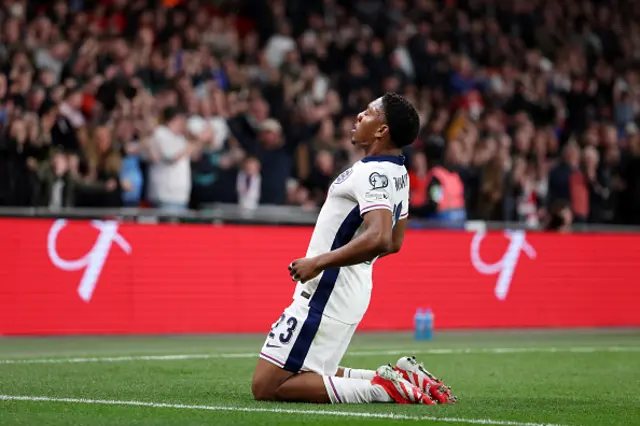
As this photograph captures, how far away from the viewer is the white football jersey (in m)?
8.27

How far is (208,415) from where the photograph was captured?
7.54 metres

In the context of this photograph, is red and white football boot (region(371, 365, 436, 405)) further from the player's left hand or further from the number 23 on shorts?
the player's left hand

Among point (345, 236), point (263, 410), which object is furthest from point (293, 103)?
point (263, 410)

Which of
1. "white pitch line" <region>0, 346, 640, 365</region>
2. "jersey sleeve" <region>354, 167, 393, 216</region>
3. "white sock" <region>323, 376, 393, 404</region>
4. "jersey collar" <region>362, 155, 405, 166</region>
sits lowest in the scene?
"white pitch line" <region>0, 346, 640, 365</region>

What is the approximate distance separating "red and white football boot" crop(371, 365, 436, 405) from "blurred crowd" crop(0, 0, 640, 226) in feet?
28.5

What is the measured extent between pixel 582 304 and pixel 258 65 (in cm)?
702

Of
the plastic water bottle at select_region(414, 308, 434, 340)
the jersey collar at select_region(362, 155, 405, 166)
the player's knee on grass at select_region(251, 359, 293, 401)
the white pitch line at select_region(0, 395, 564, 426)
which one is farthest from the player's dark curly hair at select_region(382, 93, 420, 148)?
the plastic water bottle at select_region(414, 308, 434, 340)

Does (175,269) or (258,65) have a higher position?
(258,65)

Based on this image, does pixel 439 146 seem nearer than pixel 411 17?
Yes

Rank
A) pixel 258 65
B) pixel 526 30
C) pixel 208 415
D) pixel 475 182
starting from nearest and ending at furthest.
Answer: pixel 208 415 → pixel 475 182 → pixel 258 65 → pixel 526 30

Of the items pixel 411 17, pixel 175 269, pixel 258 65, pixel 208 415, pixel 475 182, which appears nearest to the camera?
pixel 208 415

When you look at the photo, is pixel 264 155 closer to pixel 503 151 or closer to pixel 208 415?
pixel 503 151

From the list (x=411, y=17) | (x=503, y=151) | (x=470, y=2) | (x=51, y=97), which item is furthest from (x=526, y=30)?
(x=51, y=97)

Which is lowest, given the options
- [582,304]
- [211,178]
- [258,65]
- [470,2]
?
[582,304]
